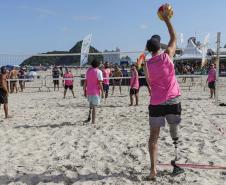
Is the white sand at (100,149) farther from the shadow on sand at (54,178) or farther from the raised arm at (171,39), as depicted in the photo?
the raised arm at (171,39)

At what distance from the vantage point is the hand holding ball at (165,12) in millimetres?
4224

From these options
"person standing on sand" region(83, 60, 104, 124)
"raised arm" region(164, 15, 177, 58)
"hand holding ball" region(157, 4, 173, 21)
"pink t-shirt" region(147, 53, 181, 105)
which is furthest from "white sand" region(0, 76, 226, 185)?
"hand holding ball" region(157, 4, 173, 21)

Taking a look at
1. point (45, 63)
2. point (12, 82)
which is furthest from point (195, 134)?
point (45, 63)

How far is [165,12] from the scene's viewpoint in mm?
4246

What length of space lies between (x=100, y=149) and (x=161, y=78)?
2.10 m

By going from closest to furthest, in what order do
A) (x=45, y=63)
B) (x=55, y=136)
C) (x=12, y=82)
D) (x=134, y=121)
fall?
(x=55, y=136), (x=134, y=121), (x=12, y=82), (x=45, y=63)

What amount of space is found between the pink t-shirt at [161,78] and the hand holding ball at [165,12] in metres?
0.39

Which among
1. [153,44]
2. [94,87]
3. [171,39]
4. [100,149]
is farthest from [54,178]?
[94,87]

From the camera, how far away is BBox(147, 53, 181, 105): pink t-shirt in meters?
4.32

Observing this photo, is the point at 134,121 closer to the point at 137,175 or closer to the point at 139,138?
the point at 139,138

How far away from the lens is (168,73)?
436 cm

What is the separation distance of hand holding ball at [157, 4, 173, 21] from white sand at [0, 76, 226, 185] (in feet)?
5.68

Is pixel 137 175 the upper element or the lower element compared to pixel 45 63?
lower

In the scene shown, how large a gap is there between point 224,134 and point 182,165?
220 cm
